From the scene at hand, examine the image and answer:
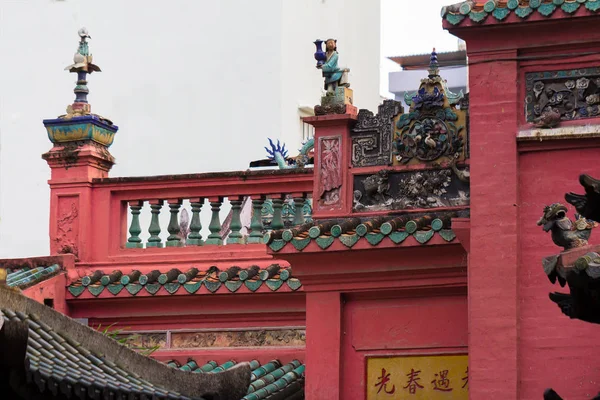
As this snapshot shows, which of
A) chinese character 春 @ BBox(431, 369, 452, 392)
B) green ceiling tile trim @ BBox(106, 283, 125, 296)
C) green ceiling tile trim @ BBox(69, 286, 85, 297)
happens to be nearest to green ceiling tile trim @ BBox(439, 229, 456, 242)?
chinese character 春 @ BBox(431, 369, 452, 392)

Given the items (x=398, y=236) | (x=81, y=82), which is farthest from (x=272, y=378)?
(x=81, y=82)

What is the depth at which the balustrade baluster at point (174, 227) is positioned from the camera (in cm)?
1919

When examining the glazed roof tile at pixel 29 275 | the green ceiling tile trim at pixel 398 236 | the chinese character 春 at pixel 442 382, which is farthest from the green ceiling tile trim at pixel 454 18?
the glazed roof tile at pixel 29 275

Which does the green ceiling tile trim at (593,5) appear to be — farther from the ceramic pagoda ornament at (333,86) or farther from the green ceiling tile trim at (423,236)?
the ceramic pagoda ornament at (333,86)

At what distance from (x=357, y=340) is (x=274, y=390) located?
1.28 metres

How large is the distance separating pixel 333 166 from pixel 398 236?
4.19 ft

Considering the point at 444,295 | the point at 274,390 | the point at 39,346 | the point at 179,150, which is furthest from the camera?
the point at 179,150

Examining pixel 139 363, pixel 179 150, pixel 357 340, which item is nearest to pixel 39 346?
pixel 139 363

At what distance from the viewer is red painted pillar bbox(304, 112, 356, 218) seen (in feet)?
56.0

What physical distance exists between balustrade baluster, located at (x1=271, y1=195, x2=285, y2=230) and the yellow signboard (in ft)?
7.36

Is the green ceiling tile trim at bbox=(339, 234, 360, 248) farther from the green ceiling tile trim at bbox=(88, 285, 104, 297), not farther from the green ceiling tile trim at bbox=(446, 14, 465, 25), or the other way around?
the green ceiling tile trim at bbox=(88, 285, 104, 297)

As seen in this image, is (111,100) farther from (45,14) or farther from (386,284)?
(386,284)

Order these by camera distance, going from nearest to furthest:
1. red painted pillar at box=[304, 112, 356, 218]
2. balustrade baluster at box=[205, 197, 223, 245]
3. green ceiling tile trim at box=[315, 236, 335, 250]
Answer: green ceiling tile trim at box=[315, 236, 335, 250]
red painted pillar at box=[304, 112, 356, 218]
balustrade baluster at box=[205, 197, 223, 245]

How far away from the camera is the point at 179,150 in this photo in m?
29.9
